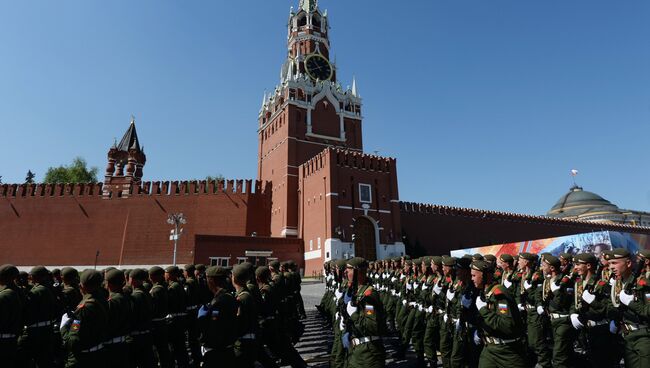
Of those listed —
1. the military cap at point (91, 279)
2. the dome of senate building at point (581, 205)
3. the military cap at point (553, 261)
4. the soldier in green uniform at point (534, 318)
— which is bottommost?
the soldier in green uniform at point (534, 318)

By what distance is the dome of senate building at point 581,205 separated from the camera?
66.9m

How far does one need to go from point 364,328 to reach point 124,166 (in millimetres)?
40740

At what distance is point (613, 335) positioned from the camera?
18.3 ft

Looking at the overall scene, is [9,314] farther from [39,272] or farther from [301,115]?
[301,115]

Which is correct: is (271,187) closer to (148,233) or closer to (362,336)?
(148,233)

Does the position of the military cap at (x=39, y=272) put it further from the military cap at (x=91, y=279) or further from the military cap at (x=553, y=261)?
the military cap at (x=553, y=261)

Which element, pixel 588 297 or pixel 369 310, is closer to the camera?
pixel 369 310

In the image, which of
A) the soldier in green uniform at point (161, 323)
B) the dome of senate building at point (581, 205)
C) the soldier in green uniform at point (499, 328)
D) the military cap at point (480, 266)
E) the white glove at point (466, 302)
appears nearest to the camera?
the soldier in green uniform at point (499, 328)

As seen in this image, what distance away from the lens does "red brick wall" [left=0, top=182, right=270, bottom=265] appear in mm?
34969

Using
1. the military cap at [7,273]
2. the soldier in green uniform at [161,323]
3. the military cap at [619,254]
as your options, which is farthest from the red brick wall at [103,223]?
the military cap at [619,254]

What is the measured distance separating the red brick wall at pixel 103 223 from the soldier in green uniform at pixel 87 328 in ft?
102

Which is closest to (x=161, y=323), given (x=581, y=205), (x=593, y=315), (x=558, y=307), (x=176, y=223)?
(x=558, y=307)

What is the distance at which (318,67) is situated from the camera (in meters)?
46.9

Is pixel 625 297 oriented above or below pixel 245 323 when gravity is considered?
above
